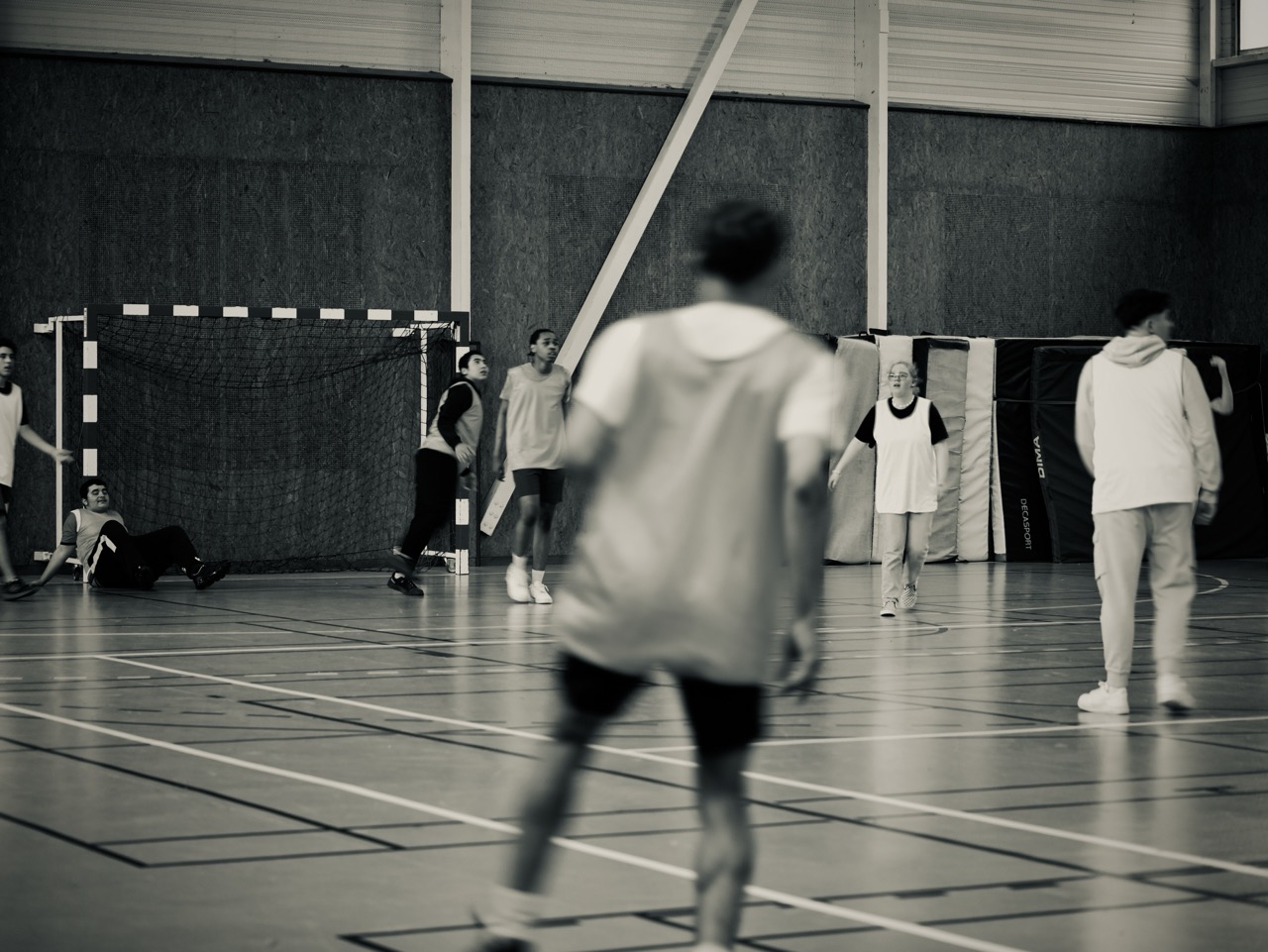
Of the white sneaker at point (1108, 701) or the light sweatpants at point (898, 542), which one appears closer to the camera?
the white sneaker at point (1108, 701)

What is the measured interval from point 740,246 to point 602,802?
2.68 m

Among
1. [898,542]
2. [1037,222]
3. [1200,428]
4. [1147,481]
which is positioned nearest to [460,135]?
[1037,222]

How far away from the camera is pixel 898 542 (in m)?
13.1

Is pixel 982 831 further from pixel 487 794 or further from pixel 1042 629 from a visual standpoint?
pixel 1042 629

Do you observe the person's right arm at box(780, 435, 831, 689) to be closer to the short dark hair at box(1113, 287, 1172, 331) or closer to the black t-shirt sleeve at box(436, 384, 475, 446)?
the short dark hair at box(1113, 287, 1172, 331)

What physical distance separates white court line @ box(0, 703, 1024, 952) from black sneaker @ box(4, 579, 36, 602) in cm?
661

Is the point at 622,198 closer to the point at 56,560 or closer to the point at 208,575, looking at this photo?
the point at 208,575

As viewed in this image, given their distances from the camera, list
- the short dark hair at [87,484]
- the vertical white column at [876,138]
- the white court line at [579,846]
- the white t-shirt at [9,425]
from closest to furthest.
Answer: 1. the white court line at [579,846]
2. the white t-shirt at [9,425]
3. the short dark hair at [87,484]
4. the vertical white column at [876,138]

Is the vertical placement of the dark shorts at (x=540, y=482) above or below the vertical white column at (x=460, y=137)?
below

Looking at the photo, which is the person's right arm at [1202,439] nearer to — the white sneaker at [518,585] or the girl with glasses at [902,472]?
the girl with glasses at [902,472]

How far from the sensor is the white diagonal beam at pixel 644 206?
18.9 m

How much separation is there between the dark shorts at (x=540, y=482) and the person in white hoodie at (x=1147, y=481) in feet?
20.3

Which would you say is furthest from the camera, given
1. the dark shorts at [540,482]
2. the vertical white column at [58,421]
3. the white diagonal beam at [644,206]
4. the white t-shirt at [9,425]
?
the white diagonal beam at [644,206]

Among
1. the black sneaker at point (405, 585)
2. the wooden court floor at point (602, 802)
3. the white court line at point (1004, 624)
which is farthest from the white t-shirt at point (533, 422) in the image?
the wooden court floor at point (602, 802)
